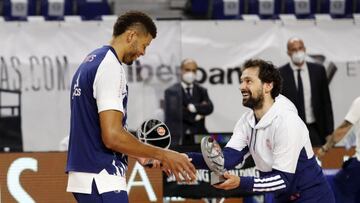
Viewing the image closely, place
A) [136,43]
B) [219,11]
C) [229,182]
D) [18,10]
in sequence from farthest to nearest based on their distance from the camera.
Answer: [219,11] < [18,10] < [229,182] < [136,43]

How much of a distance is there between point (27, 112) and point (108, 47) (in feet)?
20.1

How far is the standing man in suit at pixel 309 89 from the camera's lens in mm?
11789

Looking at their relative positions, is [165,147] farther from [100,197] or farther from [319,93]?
[319,93]

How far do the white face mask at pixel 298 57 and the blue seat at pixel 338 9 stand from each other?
1.29 metres

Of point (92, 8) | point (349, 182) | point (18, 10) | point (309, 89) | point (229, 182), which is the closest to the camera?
point (229, 182)

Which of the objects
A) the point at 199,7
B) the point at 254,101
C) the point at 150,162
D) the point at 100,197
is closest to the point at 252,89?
the point at 254,101

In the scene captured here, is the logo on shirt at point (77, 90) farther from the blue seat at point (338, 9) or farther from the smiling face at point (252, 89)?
the blue seat at point (338, 9)

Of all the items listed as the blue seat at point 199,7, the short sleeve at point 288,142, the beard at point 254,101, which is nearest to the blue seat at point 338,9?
the blue seat at point 199,7

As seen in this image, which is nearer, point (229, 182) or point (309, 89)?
point (229, 182)

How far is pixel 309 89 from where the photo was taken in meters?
11.9

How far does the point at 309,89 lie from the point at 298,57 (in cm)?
42

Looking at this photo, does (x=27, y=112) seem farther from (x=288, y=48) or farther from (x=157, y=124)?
(x=157, y=124)

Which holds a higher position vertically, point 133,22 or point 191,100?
point 133,22

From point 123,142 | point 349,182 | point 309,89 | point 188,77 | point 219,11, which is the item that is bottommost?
point 349,182
